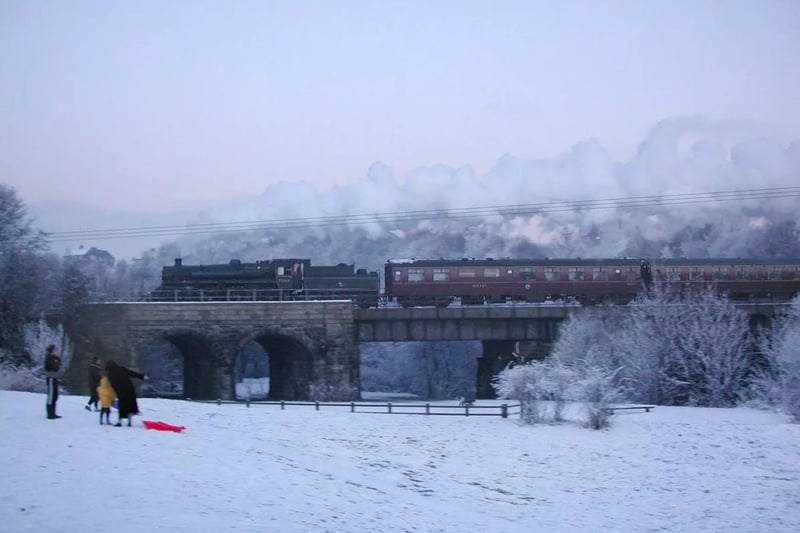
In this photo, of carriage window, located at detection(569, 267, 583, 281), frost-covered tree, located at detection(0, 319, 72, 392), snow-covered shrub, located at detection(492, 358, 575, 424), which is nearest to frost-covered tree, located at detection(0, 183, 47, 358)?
frost-covered tree, located at detection(0, 319, 72, 392)

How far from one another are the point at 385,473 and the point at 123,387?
670 cm

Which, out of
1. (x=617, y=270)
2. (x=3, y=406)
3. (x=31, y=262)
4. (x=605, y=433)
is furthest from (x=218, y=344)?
(x=617, y=270)

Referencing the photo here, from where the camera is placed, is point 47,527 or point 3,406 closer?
point 47,527

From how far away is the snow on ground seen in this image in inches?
468

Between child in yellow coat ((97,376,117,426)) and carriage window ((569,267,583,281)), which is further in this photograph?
carriage window ((569,267,583,281))

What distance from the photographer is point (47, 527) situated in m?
9.85

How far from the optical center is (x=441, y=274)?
169 ft

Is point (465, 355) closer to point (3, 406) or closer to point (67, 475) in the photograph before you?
point (3, 406)

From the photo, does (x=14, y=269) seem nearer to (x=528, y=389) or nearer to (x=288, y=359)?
(x=288, y=359)

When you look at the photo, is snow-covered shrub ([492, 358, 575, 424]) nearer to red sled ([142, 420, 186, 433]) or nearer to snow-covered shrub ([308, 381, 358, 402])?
red sled ([142, 420, 186, 433])

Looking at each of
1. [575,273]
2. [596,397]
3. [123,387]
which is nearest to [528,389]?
[596,397]

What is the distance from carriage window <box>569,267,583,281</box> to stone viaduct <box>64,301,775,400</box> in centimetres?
707

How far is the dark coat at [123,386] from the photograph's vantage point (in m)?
17.4

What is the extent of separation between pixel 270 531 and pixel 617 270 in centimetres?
4404
